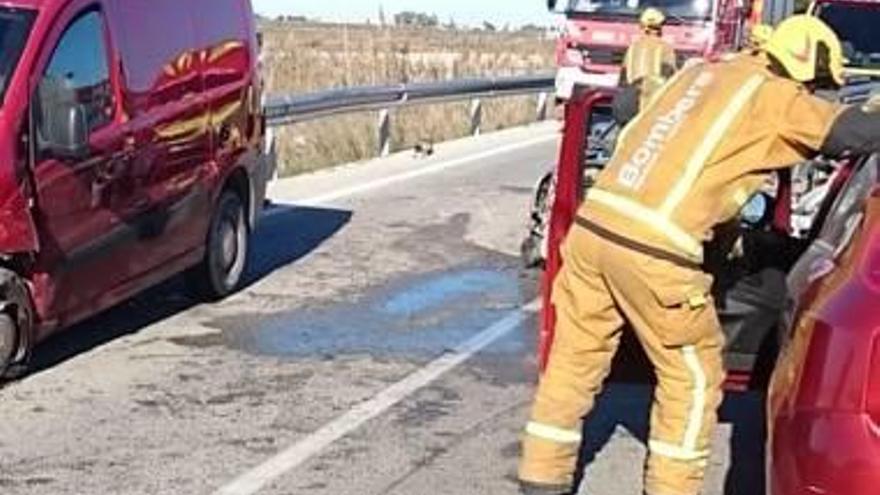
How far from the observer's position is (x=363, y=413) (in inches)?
291

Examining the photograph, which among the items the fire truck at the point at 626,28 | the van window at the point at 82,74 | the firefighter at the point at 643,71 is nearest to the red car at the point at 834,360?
the firefighter at the point at 643,71

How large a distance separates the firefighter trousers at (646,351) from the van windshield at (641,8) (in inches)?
651

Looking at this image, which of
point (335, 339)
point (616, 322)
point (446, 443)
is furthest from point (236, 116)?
point (616, 322)

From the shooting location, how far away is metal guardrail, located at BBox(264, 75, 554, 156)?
17719 millimetres

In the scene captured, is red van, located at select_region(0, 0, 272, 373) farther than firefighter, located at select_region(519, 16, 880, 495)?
Yes

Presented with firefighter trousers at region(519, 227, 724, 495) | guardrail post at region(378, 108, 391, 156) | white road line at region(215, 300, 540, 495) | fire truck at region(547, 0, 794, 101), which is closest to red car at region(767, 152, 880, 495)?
firefighter trousers at region(519, 227, 724, 495)

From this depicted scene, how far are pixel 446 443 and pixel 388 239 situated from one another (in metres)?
6.06

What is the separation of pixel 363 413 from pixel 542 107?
22.3m

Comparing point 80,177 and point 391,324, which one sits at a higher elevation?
point 80,177

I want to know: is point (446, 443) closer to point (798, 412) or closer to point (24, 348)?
point (24, 348)

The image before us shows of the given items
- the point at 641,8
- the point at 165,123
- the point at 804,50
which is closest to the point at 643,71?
the point at 165,123

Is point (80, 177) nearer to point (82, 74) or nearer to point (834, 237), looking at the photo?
point (82, 74)

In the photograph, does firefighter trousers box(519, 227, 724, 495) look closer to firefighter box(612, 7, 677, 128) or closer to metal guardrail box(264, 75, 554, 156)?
firefighter box(612, 7, 677, 128)

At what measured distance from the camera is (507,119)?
28422 millimetres
